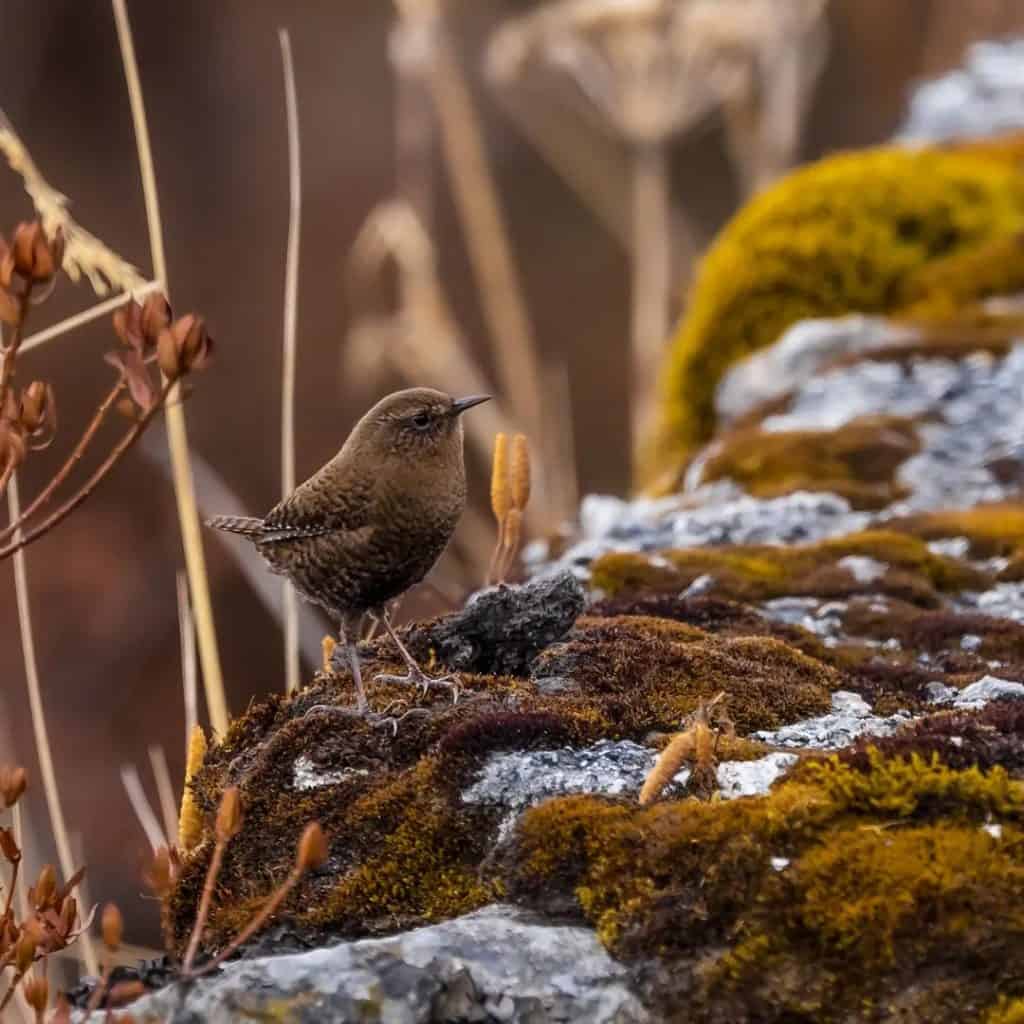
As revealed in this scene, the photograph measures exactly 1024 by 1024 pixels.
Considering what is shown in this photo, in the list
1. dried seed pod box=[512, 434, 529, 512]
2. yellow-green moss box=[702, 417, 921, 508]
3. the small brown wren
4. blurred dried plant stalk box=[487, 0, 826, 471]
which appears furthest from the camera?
blurred dried plant stalk box=[487, 0, 826, 471]

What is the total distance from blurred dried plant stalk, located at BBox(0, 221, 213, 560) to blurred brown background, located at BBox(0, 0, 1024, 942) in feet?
23.2

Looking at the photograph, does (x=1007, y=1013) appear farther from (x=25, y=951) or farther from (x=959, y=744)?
(x=25, y=951)

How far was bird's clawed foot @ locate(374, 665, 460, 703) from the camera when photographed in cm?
311

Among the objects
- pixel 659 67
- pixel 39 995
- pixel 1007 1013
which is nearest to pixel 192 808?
pixel 39 995

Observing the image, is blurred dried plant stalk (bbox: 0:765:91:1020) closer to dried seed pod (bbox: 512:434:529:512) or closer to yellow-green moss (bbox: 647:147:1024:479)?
dried seed pod (bbox: 512:434:529:512)

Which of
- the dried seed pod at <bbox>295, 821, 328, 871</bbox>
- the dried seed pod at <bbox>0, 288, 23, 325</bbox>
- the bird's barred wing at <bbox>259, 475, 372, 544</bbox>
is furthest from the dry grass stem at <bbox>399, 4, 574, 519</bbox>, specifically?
the dried seed pod at <bbox>295, 821, 328, 871</bbox>

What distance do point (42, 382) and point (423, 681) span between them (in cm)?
103

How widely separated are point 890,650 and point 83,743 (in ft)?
28.4

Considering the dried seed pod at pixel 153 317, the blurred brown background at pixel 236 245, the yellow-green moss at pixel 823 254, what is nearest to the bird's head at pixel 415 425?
the dried seed pod at pixel 153 317

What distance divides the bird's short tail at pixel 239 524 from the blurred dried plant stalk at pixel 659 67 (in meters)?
3.16

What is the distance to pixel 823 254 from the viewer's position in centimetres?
653

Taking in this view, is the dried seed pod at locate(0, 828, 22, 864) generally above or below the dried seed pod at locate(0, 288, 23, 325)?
below

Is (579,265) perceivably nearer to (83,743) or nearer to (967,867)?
(83,743)

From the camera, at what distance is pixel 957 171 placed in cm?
691
